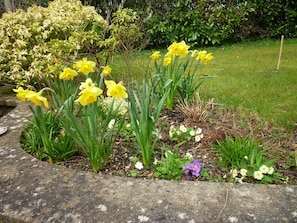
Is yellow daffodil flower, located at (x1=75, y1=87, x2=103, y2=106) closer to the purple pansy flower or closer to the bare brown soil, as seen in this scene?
the bare brown soil

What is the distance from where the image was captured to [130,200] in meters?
1.49

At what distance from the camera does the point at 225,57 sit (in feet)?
19.2

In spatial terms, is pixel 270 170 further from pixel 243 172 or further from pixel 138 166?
pixel 138 166

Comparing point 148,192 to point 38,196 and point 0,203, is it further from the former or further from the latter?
point 0,203

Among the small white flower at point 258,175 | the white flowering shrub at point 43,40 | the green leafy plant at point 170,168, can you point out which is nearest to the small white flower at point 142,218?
the green leafy plant at point 170,168

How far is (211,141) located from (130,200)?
0.90 metres

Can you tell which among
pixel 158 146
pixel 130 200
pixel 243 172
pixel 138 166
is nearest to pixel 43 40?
pixel 158 146

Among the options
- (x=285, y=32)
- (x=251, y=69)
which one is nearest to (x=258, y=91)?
(x=251, y=69)

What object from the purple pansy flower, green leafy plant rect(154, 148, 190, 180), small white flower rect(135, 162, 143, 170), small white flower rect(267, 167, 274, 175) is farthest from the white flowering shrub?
small white flower rect(267, 167, 274, 175)

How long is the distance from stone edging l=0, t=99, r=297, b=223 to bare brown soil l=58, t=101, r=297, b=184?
0.84 feet

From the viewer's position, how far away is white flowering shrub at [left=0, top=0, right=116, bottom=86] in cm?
325

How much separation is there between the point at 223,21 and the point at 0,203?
6590 millimetres

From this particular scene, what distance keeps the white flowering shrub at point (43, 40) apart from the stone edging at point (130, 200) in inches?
66.9

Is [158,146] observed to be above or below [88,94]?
below
